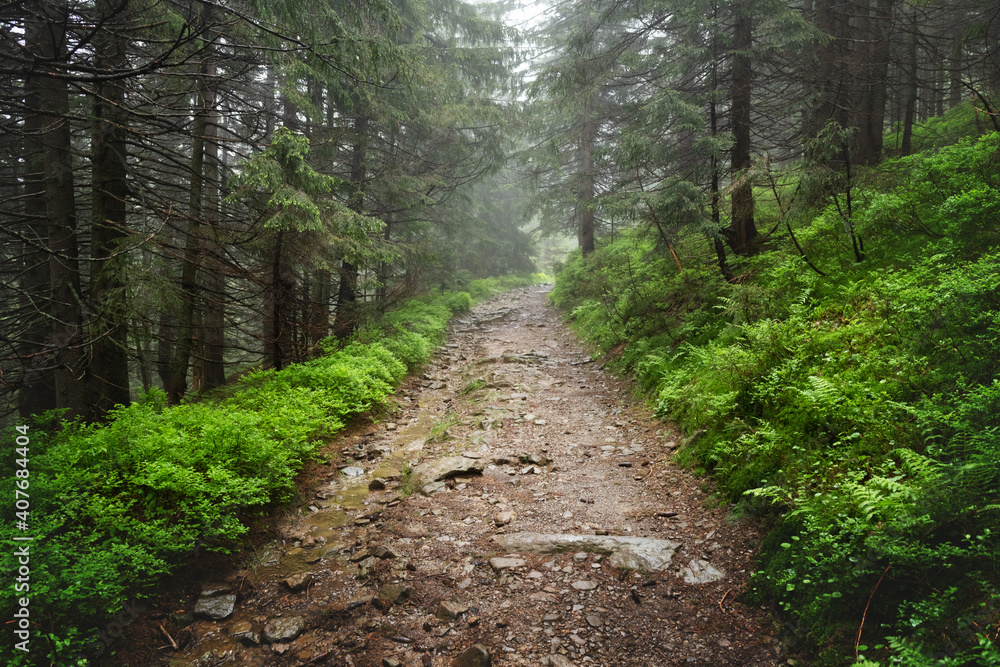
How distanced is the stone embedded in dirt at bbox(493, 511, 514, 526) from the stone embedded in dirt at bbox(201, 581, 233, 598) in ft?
8.51

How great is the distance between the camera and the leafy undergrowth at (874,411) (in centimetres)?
256

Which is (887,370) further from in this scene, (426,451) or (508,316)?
(508,316)

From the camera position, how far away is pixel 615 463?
6035mm

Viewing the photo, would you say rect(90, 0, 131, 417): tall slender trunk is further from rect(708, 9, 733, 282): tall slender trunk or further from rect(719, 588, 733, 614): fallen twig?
rect(708, 9, 733, 282): tall slender trunk

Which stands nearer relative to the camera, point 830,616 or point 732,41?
point 830,616

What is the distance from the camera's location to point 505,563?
13.5 feet

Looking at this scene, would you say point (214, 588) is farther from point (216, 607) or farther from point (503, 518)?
point (503, 518)

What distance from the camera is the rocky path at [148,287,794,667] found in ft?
10.7

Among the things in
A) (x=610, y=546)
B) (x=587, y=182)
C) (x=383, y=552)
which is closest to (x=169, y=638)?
(x=383, y=552)

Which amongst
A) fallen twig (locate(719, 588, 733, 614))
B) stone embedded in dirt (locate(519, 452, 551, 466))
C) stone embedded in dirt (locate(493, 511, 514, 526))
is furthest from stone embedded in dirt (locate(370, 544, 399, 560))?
fallen twig (locate(719, 588, 733, 614))

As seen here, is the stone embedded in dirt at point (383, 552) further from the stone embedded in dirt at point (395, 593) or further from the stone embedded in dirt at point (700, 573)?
the stone embedded in dirt at point (700, 573)

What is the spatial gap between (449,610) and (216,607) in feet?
6.76

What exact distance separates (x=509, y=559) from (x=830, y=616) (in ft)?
8.12

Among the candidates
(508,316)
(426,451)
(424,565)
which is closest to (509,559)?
(424,565)
